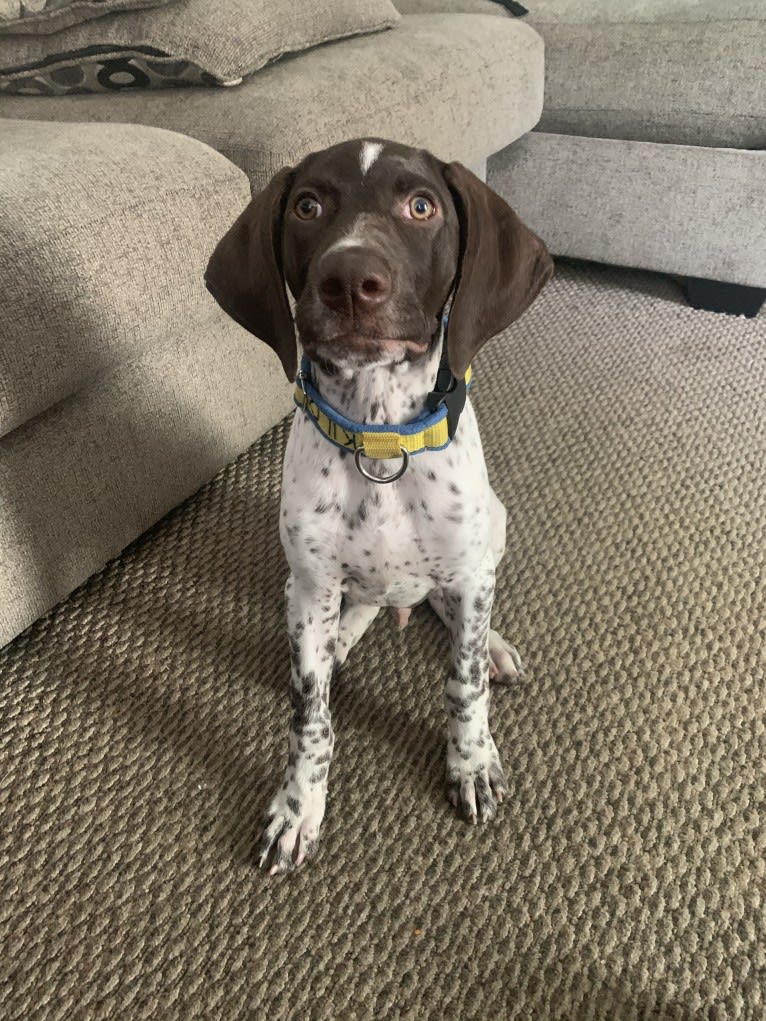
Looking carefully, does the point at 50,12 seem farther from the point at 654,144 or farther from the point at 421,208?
the point at 654,144

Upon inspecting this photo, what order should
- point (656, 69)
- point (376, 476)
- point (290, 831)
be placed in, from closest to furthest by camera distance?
1. point (376, 476)
2. point (290, 831)
3. point (656, 69)

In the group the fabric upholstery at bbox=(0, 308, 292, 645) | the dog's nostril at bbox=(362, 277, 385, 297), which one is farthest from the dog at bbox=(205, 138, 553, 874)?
the fabric upholstery at bbox=(0, 308, 292, 645)

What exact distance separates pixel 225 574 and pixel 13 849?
2.42ft

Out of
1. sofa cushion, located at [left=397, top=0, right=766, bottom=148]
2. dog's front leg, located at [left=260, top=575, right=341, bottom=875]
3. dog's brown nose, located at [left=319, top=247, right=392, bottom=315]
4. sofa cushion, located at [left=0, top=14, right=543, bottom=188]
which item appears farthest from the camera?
sofa cushion, located at [left=397, top=0, right=766, bottom=148]

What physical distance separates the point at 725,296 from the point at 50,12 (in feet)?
7.71

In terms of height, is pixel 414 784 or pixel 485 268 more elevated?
pixel 485 268

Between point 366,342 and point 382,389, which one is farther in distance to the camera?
point 382,389

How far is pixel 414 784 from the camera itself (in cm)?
151

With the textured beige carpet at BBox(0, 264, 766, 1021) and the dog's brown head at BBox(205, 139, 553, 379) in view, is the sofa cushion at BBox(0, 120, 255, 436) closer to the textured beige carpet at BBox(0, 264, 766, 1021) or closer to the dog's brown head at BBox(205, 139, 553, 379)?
the dog's brown head at BBox(205, 139, 553, 379)

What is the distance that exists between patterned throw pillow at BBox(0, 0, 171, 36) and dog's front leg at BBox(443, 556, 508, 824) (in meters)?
1.64

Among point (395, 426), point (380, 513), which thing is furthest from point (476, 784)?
point (395, 426)

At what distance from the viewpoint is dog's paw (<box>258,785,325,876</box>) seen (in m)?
1.37

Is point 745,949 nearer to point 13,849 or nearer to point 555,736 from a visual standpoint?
point 555,736

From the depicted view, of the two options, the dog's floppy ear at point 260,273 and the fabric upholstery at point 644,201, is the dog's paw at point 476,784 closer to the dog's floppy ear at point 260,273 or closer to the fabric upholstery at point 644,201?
the dog's floppy ear at point 260,273
